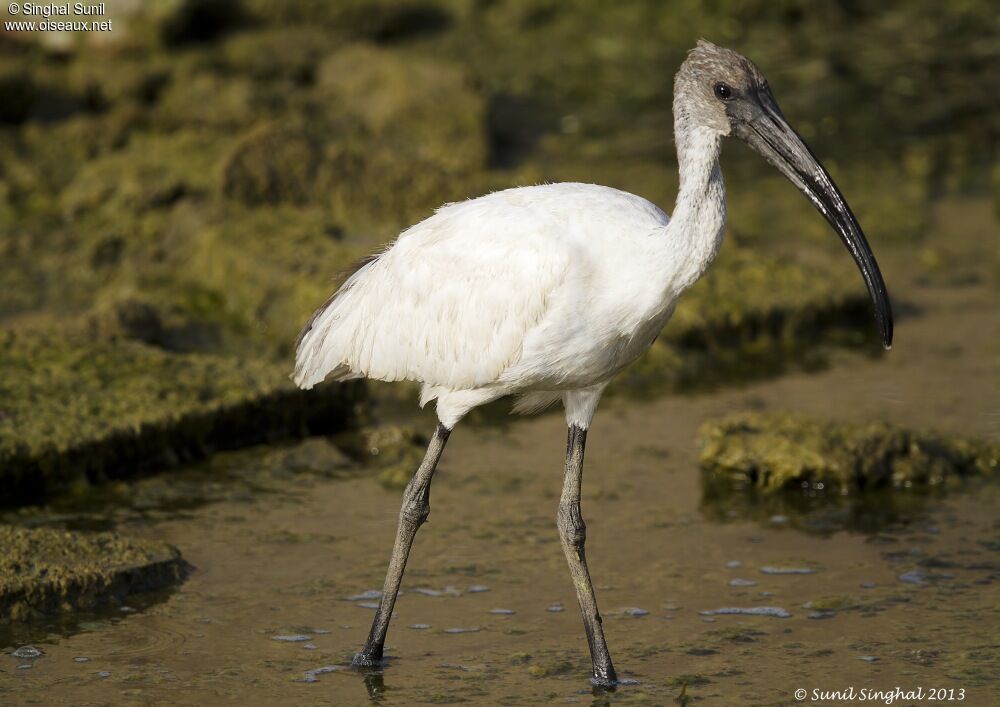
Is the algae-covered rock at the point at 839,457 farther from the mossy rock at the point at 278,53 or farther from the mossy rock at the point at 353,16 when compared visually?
the mossy rock at the point at 353,16

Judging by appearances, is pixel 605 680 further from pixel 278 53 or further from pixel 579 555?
pixel 278 53

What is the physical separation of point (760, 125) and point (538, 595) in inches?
90.3

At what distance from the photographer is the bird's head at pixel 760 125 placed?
614cm

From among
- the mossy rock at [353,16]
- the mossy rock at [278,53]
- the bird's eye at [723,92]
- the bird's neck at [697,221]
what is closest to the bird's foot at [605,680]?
the bird's neck at [697,221]

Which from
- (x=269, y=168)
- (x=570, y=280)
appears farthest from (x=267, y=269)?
(x=570, y=280)

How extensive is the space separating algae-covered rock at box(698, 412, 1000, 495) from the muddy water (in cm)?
21

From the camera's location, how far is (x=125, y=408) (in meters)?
8.37

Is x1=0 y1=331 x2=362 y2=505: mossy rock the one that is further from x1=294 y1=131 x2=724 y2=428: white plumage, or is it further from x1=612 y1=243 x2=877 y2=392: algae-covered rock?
x1=612 y1=243 x2=877 y2=392: algae-covered rock

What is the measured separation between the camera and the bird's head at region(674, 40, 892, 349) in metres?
6.14

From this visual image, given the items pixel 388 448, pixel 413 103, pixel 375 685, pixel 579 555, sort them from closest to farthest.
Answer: pixel 375 685, pixel 579 555, pixel 388 448, pixel 413 103

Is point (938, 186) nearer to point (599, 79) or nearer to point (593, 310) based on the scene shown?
point (599, 79)

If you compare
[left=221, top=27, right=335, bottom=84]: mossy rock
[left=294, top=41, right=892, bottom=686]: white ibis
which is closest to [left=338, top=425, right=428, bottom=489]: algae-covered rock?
[left=294, top=41, right=892, bottom=686]: white ibis

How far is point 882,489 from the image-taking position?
8.24 m

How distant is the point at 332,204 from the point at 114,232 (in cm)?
157
